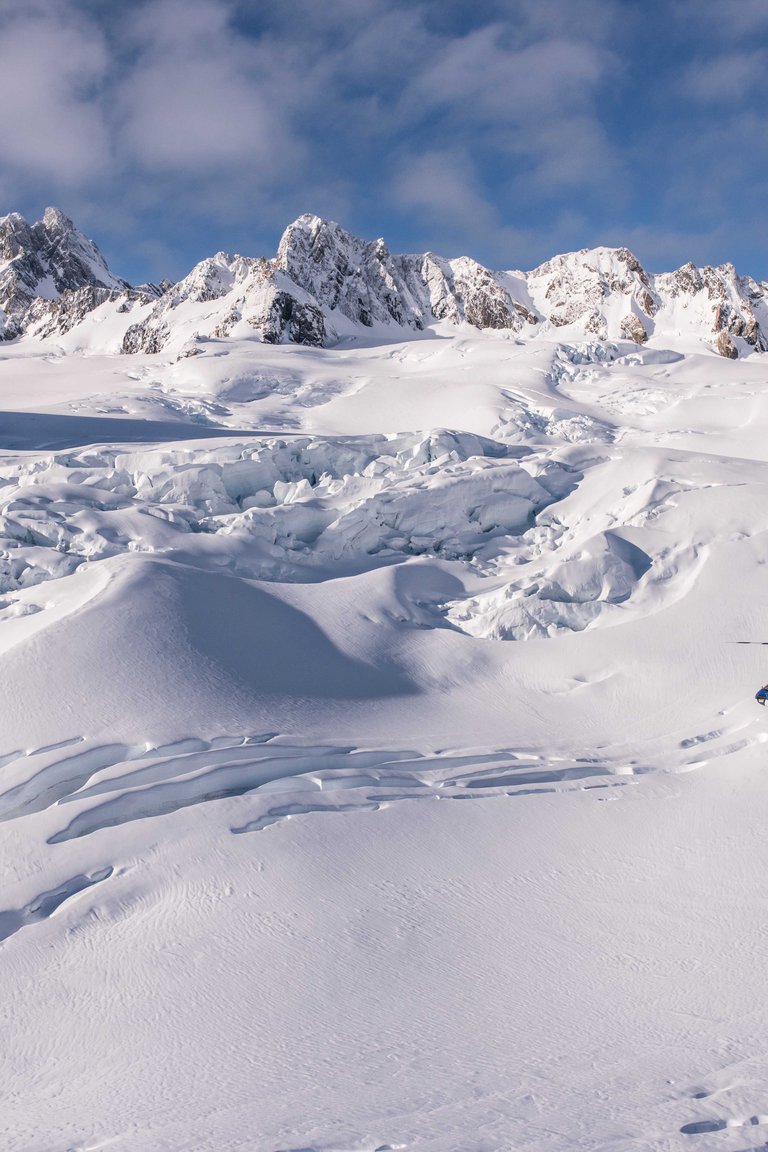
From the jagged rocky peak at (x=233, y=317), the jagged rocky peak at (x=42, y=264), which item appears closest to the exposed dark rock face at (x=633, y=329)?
the jagged rocky peak at (x=233, y=317)

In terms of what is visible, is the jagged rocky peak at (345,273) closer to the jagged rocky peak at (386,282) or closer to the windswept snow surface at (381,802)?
the jagged rocky peak at (386,282)

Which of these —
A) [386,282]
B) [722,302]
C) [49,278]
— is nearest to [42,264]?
→ [49,278]

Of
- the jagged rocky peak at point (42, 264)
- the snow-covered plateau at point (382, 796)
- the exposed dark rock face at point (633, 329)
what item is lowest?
the snow-covered plateau at point (382, 796)

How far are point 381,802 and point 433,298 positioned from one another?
54.7 meters

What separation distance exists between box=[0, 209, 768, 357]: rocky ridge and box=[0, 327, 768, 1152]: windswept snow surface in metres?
35.6

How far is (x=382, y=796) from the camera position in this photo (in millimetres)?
8312

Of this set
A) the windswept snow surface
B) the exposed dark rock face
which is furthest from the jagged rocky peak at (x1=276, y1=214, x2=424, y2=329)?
the windswept snow surface

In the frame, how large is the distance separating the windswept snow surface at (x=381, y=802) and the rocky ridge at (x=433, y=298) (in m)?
35.6

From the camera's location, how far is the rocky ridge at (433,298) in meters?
53.3

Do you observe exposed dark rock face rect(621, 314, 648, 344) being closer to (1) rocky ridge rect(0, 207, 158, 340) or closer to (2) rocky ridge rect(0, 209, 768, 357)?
(2) rocky ridge rect(0, 209, 768, 357)

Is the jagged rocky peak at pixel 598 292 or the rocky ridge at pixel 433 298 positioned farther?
the jagged rocky peak at pixel 598 292

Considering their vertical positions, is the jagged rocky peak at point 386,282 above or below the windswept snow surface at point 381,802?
above

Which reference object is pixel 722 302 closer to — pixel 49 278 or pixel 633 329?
pixel 633 329

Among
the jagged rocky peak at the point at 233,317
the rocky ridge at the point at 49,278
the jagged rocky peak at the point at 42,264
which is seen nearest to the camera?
the jagged rocky peak at the point at 233,317
